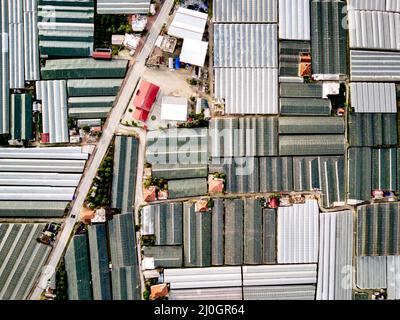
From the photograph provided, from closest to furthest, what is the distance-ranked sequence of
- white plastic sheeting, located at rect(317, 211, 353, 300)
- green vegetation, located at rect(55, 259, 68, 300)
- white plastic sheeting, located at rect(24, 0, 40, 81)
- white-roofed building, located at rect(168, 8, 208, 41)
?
1. green vegetation, located at rect(55, 259, 68, 300)
2. white plastic sheeting, located at rect(24, 0, 40, 81)
3. white-roofed building, located at rect(168, 8, 208, 41)
4. white plastic sheeting, located at rect(317, 211, 353, 300)

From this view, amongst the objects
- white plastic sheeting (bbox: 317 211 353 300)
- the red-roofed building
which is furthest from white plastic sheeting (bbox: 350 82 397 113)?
the red-roofed building

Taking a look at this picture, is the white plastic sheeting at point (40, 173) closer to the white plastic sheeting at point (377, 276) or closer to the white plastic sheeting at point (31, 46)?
the white plastic sheeting at point (31, 46)

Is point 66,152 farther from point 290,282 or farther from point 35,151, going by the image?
point 290,282

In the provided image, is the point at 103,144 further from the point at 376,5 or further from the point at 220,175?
the point at 376,5

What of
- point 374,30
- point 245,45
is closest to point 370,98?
point 374,30

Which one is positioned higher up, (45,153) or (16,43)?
(16,43)

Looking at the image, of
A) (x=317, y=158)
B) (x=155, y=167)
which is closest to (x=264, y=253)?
(x=317, y=158)

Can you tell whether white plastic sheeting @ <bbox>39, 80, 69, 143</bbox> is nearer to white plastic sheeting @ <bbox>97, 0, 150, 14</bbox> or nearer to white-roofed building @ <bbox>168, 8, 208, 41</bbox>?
white plastic sheeting @ <bbox>97, 0, 150, 14</bbox>
